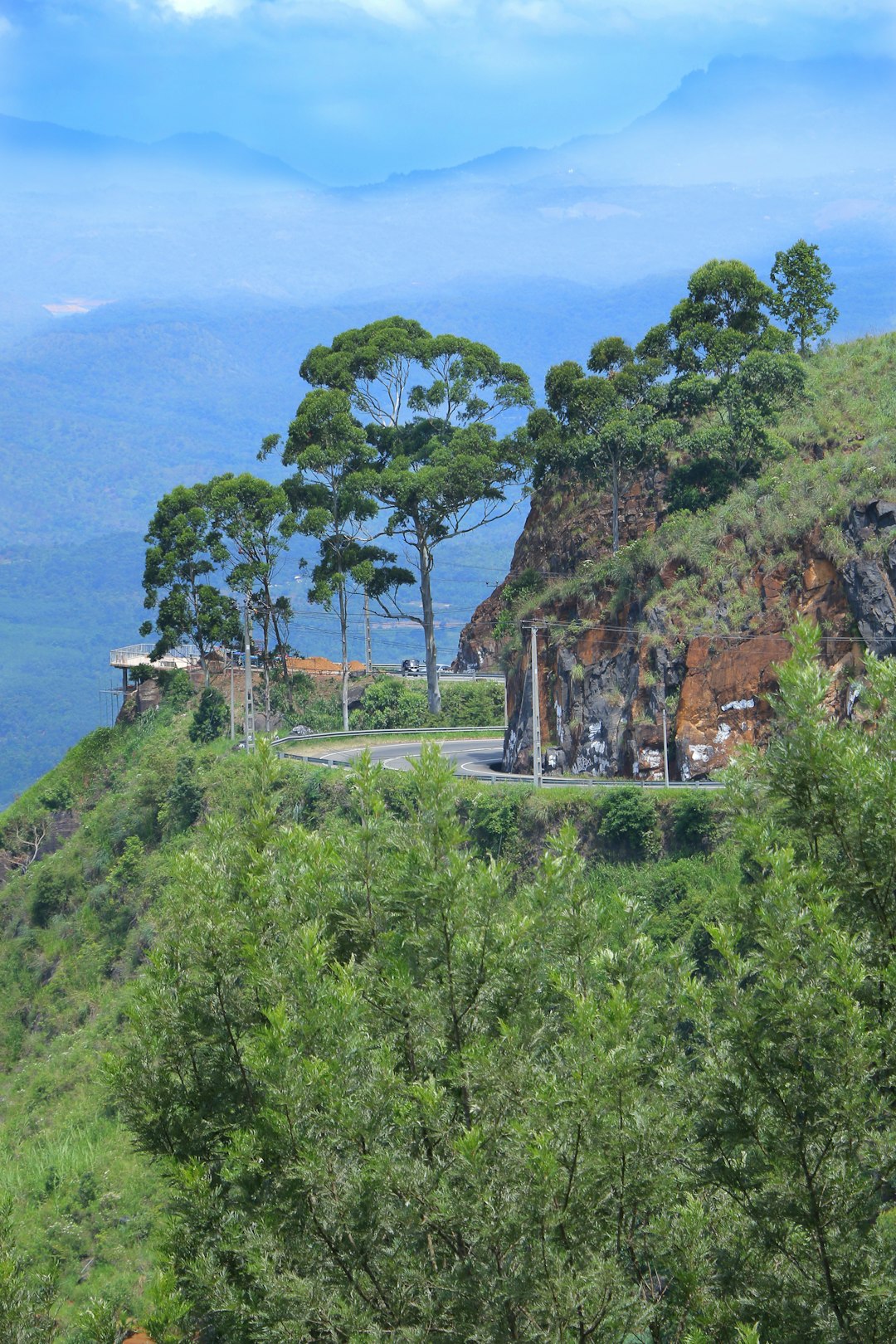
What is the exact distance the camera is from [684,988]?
13578 millimetres

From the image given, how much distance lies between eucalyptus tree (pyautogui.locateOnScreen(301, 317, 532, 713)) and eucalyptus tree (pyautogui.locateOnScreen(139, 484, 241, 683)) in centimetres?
646

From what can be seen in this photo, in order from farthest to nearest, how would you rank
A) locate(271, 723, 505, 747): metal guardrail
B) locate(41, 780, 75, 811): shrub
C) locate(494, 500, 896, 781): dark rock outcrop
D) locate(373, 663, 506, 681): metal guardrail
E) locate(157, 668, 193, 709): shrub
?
locate(373, 663, 506, 681): metal guardrail
locate(157, 668, 193, 709): shrub
locate(41, 780, 75, 811): shrub
locate(271, 723, 505, 747): metal guardrail
locate(494, 500, 896, 781): dark rock outcrop

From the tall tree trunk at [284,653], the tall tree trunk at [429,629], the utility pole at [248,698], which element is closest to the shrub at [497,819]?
the utility pole at [248,698]

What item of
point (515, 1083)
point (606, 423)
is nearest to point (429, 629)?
point (606, 423)

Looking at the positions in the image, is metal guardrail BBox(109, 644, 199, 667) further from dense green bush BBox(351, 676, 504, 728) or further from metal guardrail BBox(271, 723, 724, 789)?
metal guardrail BBox(271, 723, 724, 789)

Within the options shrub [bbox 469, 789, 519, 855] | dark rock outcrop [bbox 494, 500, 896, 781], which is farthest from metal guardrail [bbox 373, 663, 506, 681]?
shrub [bbox 469, 789, 519, 855]

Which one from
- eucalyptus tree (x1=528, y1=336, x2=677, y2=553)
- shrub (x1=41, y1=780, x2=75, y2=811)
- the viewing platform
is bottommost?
shrub (x1=41, y1=780, x2=75, y2=811)

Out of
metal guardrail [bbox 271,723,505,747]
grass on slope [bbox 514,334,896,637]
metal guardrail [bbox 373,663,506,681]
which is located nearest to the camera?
grass on slope [bbox 514,334,896,637]

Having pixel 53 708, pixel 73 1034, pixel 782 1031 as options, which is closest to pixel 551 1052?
pixel 782 1031

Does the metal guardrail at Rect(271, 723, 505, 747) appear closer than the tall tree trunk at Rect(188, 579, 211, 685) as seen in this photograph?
Yes

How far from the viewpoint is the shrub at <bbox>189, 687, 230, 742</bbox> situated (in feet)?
178

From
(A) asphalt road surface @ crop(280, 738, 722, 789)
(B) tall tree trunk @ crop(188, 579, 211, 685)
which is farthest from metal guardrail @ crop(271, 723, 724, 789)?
(B) tall tree trunk @ crop(188, 579, 211, 685)

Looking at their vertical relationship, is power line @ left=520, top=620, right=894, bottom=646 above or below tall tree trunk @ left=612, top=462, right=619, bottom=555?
below

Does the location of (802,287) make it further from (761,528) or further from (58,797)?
(58,797)
